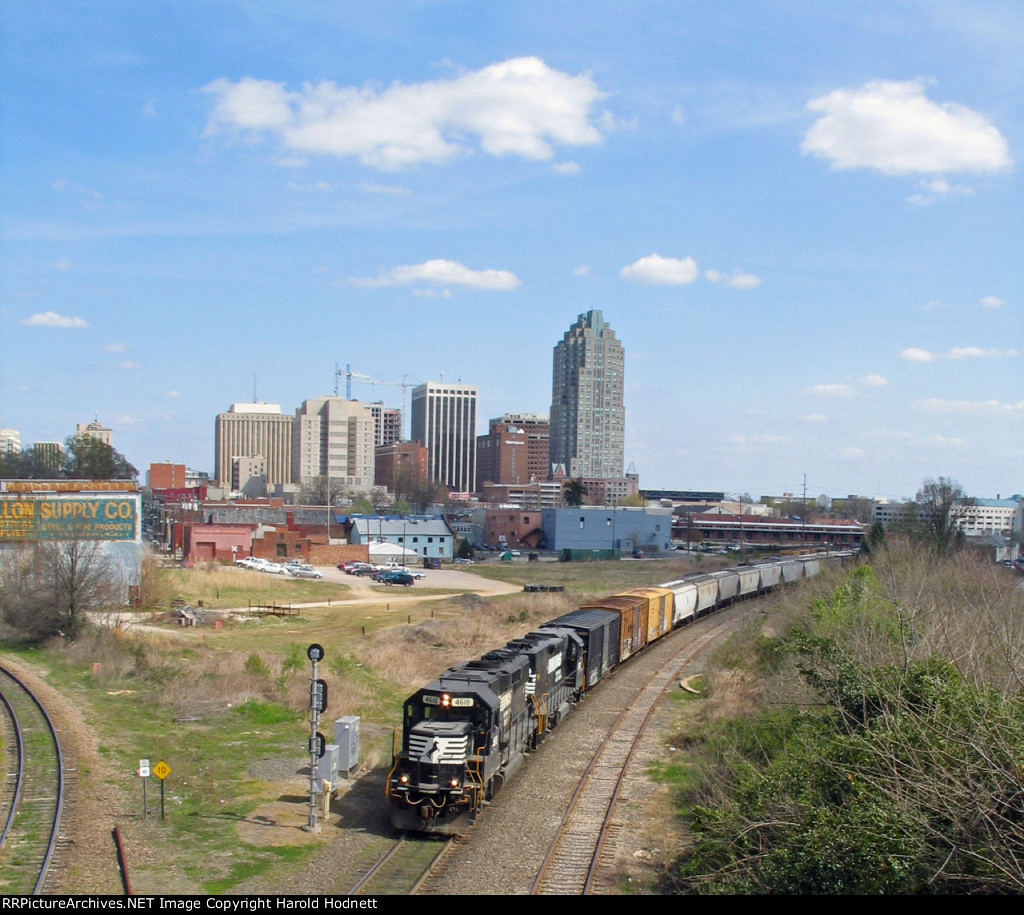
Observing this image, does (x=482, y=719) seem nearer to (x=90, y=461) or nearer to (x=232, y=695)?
(x=232, y=695)

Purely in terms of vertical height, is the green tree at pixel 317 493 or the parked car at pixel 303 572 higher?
the green tree at pixel 317 493

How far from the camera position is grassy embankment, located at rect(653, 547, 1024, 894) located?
1127 cm

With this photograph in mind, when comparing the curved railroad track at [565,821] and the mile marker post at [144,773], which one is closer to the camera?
the curved railroad track at [565,821]

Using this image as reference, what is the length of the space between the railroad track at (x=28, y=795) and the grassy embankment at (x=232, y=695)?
1105 millimetres

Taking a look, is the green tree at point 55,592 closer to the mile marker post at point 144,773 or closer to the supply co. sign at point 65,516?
the supply co. sign at point 65,516

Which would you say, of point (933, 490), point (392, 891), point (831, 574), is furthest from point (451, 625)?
point (933, 490)

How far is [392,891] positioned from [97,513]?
46919mm

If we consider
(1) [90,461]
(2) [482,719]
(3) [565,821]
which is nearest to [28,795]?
(2) [482,719]

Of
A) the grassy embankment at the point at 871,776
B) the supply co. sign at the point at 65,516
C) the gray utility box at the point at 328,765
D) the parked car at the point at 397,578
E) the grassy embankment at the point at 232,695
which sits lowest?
the parked car at the point at 397,578

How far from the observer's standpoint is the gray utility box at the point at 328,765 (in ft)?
60.8

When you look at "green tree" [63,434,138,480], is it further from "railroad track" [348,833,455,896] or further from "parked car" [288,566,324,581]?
"railroad track" [348,833,455,896]

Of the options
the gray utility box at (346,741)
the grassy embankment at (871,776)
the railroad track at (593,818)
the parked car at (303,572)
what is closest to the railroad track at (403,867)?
the railroad track at (593,818)
